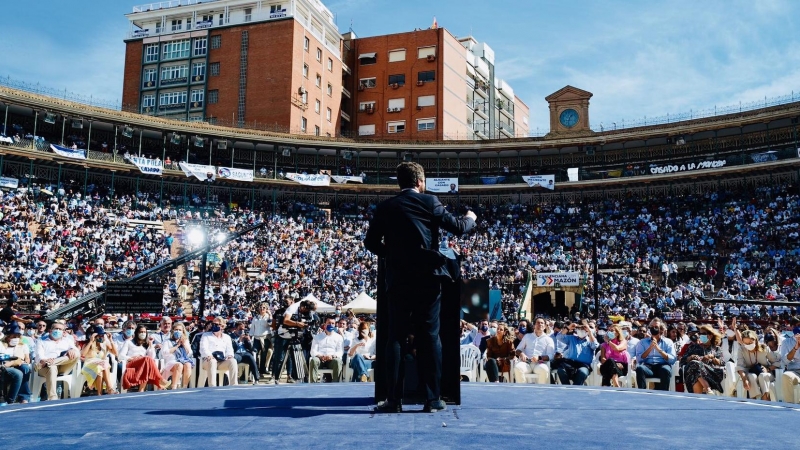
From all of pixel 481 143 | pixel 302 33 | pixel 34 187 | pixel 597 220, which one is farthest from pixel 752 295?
pixel 302 33

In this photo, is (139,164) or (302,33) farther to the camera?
(302,33)

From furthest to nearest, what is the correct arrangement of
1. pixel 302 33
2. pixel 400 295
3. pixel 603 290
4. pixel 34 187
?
pixel 302 33 → pixel 34 187 → pixel 603 290 → pixel 400 295

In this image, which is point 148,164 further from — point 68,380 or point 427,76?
point 68,380

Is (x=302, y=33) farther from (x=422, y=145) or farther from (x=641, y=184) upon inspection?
(x=641, y=184)

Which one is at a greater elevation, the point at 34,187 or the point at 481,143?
the point at 481,143

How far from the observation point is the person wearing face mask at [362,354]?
42.9 feet

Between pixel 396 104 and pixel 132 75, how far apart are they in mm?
25220

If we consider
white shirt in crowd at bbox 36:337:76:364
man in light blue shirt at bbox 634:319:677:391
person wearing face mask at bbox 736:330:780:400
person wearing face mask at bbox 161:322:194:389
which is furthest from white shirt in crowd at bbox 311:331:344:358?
person wearing face mask at bbox 736:330:780:400

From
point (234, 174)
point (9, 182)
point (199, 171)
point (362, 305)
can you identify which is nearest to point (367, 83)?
point (234, 174)

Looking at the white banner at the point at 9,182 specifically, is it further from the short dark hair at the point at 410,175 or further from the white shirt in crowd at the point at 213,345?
the short dark hair at the point at 410,175

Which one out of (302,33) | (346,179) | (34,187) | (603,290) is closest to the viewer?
(603,290)

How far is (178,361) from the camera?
12289 mm

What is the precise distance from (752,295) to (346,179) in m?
27.5

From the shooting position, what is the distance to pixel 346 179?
47.8 meters
